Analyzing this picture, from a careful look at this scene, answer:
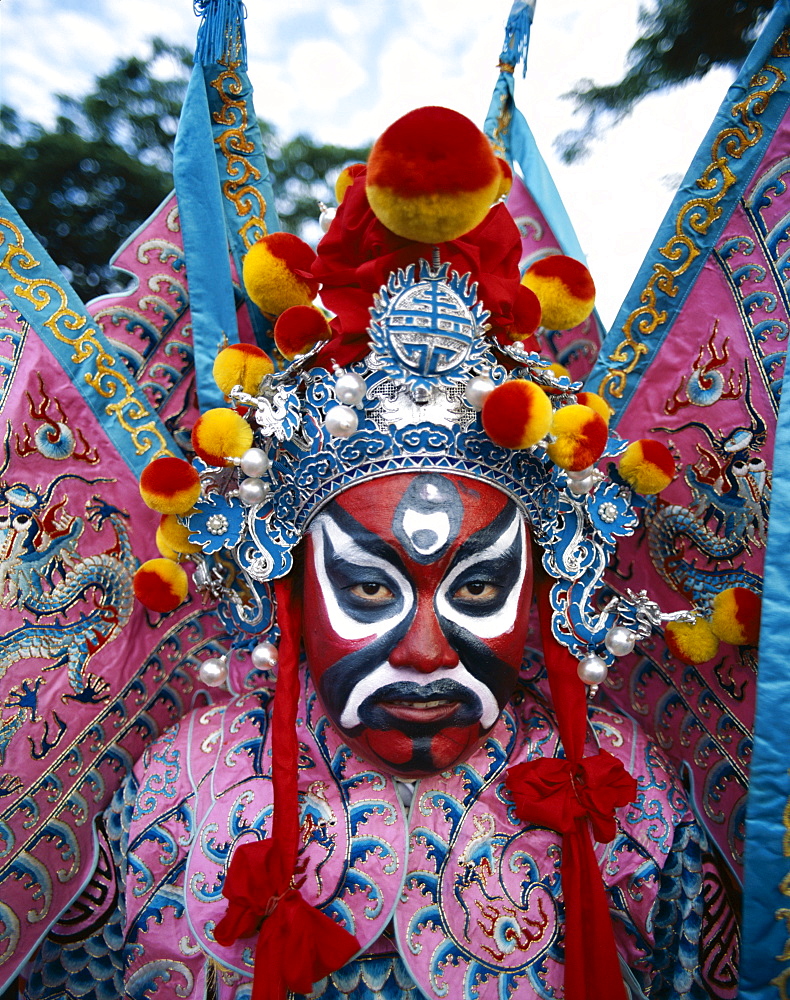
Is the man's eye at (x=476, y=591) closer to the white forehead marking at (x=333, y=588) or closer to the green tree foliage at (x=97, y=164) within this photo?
the white forehead marking at (x=333, y=588)

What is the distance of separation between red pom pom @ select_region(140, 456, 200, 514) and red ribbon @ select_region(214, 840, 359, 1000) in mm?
907

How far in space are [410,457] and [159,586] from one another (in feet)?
2.70

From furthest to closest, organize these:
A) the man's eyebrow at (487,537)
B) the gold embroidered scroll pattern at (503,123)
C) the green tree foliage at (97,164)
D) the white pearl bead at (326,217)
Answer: the gold embroidered scroll pattern at (503,123) < the green tree foliage at (97,164) < the white pearl bead at (326,217) < the man's eyebrow at (487,537)

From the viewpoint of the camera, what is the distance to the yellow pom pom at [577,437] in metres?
1.79

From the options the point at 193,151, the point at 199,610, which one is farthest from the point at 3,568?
the point at 193,151

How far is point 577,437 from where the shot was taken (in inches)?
70.4

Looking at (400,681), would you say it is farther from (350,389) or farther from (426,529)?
(350,389)

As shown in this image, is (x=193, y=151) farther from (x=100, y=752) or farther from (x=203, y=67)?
(x=100, y=752)

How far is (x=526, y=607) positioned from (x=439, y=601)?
0.88 feet

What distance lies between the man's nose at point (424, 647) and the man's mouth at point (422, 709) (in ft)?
0.31

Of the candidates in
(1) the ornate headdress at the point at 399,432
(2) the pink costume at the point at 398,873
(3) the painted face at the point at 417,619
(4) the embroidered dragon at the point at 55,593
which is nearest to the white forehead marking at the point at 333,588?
(3) the painted face at the point at 417,619

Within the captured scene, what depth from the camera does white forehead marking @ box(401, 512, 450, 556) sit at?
1715 mm

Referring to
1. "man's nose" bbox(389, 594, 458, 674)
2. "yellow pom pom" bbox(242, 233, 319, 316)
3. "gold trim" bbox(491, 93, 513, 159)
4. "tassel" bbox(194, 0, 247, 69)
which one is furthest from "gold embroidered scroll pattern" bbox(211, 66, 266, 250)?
"man's nose" bbox(389, 594, 458, 674)

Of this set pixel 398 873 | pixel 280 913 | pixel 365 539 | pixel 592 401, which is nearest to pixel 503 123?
pixel 592 401
